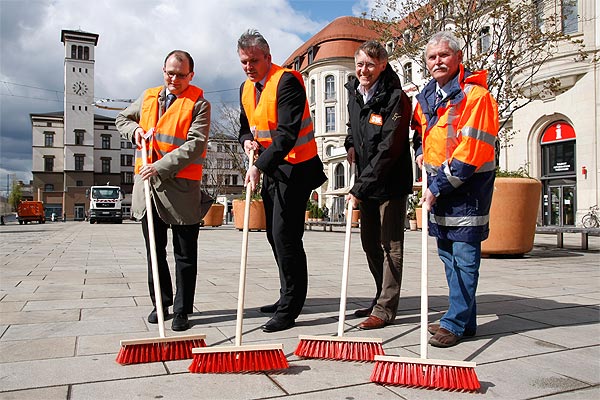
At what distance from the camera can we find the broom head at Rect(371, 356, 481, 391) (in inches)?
91.8

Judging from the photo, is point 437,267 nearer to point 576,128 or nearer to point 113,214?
point 576,128

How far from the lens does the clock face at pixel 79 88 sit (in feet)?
228

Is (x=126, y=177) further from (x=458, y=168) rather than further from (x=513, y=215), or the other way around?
(x=458, y=168)

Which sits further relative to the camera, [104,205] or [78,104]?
[78,104]

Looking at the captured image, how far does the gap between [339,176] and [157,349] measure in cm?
4317

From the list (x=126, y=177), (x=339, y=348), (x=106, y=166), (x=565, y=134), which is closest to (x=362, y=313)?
(x=339, y=348)

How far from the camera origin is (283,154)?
3408 mm

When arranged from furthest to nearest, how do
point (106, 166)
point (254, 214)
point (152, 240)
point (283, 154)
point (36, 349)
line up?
1. point (106, 166)
2. point (254, 214)
3. point (283, 154)
4. point (152, 240)
5. point (36, 349)

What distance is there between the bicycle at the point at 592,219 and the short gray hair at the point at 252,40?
19442 mm

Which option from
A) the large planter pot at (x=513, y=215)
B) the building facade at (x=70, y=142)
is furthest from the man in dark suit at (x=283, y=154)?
the building facade at (x=70, y=142)

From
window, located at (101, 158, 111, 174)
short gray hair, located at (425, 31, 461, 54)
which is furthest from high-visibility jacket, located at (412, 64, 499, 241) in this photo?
window, located at (101, 158, 111, 174)

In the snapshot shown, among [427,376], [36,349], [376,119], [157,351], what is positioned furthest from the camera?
[376,119]

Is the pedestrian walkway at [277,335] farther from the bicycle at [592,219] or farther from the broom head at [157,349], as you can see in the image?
the bicycle at [592,219]

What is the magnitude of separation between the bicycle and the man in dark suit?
62.7 feet
